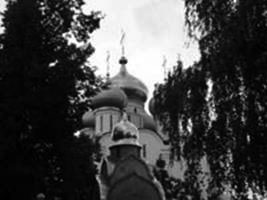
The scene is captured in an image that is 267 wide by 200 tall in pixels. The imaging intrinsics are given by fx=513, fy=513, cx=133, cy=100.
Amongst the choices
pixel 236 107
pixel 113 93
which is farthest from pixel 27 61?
pixel 113 93

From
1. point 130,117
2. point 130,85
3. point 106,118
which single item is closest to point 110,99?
point 106,118

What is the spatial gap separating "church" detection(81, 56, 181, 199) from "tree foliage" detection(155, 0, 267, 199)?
25.9ft

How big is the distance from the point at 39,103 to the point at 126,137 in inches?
509

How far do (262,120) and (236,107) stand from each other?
42cm

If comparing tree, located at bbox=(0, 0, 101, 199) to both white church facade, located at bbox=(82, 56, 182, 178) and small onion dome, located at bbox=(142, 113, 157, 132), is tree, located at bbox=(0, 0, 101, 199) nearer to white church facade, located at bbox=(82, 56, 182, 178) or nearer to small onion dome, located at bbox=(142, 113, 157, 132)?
white church facade, located at bbox=(82, 56, 182, 178)

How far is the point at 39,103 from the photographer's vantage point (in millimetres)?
12359

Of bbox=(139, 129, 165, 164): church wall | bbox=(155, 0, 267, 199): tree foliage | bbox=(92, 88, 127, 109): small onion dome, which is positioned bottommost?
bbox=(155, 0, 267, 199): tree foliage

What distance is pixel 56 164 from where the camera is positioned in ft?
41.9

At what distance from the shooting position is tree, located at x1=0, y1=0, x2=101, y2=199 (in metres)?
12.1

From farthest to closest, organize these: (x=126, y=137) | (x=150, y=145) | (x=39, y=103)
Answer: (x=150, y=145) → (x=126, y=137) → (x=39, y=103)

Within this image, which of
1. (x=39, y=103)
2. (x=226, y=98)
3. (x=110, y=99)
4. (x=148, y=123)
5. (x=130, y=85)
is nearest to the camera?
(x=226, y=98)

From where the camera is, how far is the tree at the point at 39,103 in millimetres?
12094

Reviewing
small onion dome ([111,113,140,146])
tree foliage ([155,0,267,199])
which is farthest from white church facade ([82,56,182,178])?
tree foliage ([155,0,267,199])

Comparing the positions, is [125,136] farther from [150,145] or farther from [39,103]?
[39,103]
